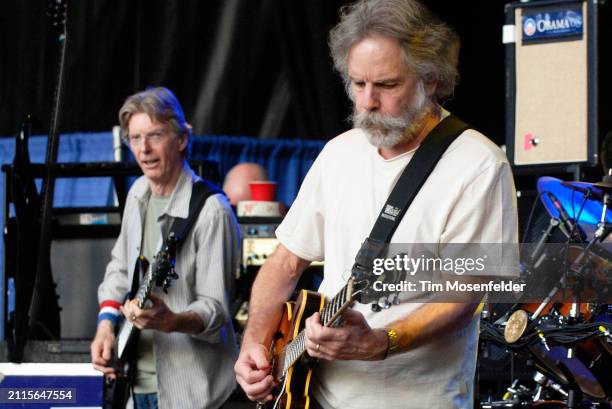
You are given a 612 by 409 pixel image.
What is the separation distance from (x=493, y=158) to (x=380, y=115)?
1.02 ft

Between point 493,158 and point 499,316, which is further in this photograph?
point 499,316

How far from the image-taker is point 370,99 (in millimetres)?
2801

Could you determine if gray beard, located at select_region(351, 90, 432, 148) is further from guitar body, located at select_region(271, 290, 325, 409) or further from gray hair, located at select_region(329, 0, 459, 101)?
guitar body, located at select_region(271, 290, 325, 409)

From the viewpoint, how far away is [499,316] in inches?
167

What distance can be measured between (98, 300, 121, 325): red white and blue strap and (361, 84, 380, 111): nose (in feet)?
6.16

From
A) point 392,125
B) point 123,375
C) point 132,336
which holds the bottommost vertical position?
point 123,375

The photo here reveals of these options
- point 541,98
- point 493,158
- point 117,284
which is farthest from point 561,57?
point 493,158

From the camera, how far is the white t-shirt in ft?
8.75

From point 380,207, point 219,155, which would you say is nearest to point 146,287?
point 380,207

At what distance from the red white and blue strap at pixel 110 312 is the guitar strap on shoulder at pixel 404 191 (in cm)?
184

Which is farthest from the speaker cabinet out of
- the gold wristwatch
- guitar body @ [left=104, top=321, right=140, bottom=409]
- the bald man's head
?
the gold wristwatch

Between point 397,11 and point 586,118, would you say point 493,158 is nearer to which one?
point 397,11

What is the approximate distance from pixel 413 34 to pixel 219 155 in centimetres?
424

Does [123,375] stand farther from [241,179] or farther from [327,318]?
[241,179]
